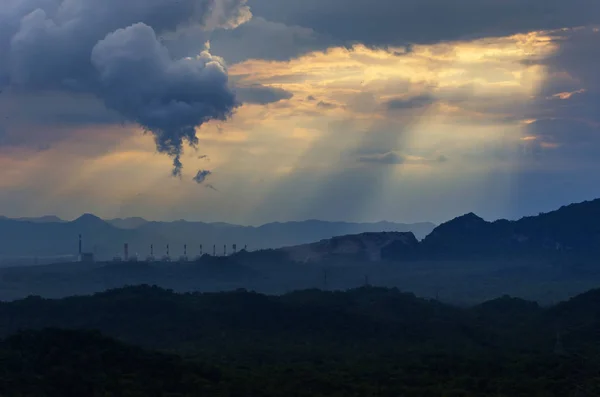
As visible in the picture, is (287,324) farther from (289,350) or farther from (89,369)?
(89,369)

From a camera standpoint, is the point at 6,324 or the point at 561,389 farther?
the point at 6,324

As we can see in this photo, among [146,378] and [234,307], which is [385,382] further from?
[234,307]

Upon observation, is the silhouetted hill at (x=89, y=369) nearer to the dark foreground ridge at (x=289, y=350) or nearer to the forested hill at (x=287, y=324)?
the dark foreground ridge at (x=289, y=350)

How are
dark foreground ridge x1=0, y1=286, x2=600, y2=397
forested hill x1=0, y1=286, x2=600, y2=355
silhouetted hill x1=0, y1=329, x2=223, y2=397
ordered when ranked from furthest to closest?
1. forested hill x1=0, y1=286, x2=600, y2=355
2. dark foreground ridge x1=0, y1=286, x2=600, y2=397
3. silhouetted hill x1=0, y1=329, x2=223, y2=397

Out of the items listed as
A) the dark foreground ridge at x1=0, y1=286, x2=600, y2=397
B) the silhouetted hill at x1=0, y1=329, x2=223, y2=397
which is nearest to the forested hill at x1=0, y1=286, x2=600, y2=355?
the dark foreground ridge at x1=0, y1=286, x2=600, y2=397

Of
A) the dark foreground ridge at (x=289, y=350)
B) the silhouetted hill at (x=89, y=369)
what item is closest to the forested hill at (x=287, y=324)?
the dark foreground ridge at (x=289, y=350)

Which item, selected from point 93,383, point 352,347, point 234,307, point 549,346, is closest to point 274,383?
point 93,383

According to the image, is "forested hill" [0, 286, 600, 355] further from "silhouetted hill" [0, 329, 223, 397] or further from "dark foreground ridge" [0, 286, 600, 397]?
"silhouetted hill" [0, 329, 223, 397]

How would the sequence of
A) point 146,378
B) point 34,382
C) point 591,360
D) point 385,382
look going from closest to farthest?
point 34,382 → point 146,378 → point 385,382 → point 591,360

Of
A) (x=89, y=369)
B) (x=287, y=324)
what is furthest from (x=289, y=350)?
(x=89, y=369)
